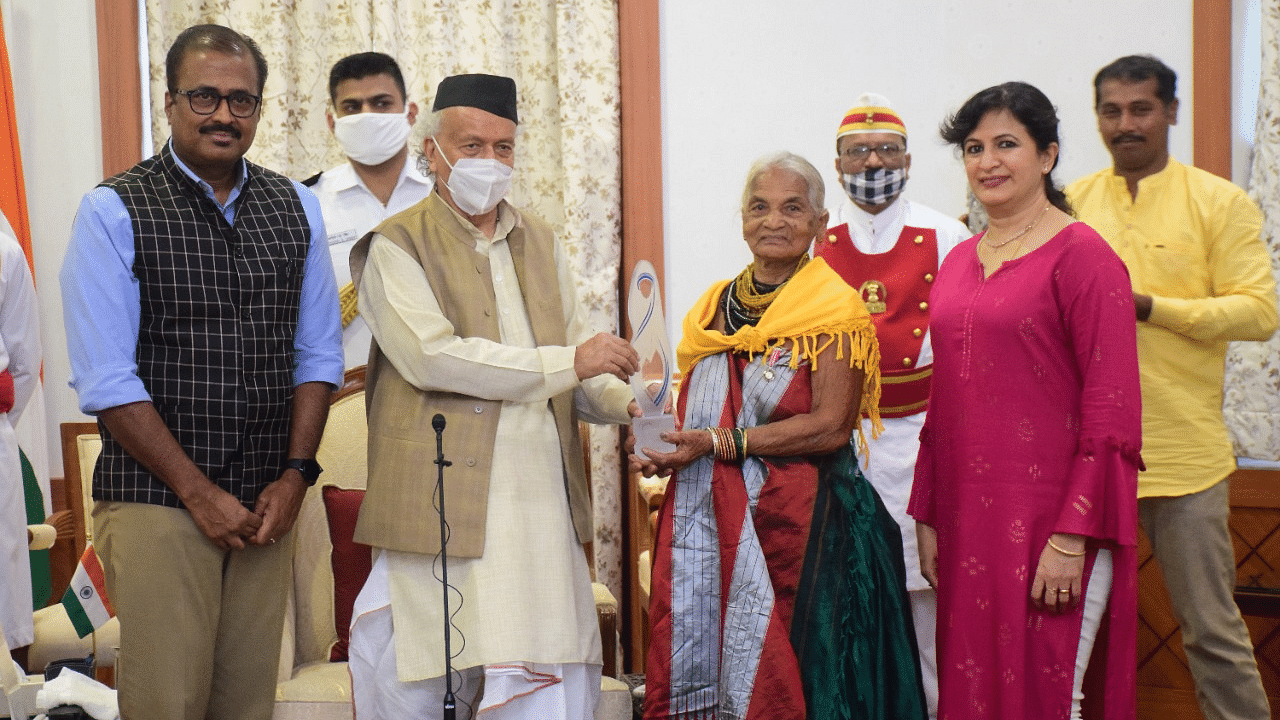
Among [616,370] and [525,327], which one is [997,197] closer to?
[616,370]

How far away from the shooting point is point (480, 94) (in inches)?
107

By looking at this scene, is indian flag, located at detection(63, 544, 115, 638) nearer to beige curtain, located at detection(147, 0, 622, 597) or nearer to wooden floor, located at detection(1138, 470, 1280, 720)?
beige curtain, located at detection(147, 0, 622, 597)

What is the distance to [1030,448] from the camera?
2.46m

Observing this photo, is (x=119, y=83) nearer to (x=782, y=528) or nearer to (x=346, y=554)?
(x=346, y=554)

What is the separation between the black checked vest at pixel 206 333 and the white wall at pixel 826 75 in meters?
2.43

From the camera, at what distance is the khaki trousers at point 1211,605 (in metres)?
3.24

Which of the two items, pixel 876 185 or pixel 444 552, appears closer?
pixel 444 552

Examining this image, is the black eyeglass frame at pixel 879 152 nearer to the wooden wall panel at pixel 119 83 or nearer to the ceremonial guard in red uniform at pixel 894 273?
the ceremonial guard in red uniform at pixel 894 273

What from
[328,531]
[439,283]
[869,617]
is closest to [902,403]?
[869,617]

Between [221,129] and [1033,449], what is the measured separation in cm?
182

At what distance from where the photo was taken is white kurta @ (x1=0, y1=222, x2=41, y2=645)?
3.60m

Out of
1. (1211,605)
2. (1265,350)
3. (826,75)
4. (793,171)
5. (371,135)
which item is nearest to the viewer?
(793,171)

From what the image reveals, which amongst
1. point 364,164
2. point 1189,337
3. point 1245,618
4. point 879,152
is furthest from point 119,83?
point 1245,618

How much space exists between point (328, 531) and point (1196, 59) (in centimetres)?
370
